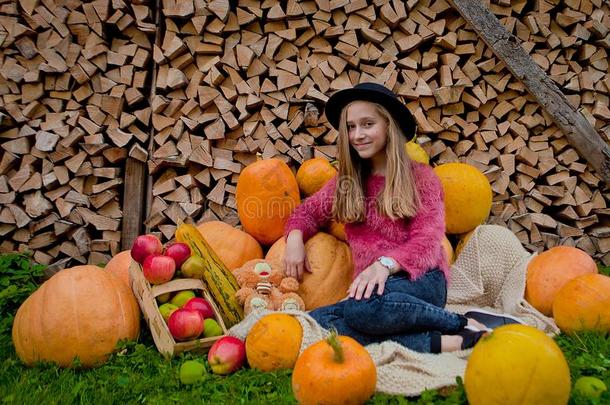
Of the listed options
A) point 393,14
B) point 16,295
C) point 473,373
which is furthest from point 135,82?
point 473,373

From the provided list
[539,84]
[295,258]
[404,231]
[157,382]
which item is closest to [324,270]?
[295,258]

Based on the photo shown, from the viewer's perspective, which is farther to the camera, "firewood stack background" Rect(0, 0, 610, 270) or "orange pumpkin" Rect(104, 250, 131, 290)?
"firewood stack background" Rect(0, 0, 610, 270)

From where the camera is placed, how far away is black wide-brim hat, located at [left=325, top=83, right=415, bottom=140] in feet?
7.88

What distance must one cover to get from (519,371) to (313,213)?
1.53 metres

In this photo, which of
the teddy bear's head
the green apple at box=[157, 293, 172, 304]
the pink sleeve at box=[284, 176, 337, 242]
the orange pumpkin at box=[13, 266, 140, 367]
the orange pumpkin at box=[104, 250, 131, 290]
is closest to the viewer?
the orange pumpkin at box=[13, 266, 140, 367]

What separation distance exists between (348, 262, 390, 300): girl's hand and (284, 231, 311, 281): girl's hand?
458 mm

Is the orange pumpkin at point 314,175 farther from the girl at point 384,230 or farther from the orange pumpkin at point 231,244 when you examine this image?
the orange pumpkin at point 231,244

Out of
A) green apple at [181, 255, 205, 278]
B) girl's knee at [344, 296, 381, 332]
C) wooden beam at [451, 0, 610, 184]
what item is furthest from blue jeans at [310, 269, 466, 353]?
wooden beam at [451, 0, 610, 184]

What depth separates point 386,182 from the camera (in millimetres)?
2412

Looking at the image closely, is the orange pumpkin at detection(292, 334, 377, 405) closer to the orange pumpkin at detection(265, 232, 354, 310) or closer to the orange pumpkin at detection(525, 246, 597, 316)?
the orange pumpkin at detection(265, 232, 354, 310)

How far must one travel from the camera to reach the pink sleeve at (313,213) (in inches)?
105

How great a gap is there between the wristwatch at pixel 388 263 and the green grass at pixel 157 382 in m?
0.60

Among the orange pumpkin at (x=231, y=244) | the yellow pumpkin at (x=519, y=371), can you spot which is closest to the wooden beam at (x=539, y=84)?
the orange pumpkin at (x=231, y=244)

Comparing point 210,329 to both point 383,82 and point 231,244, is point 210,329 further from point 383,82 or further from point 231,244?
point 383,82
